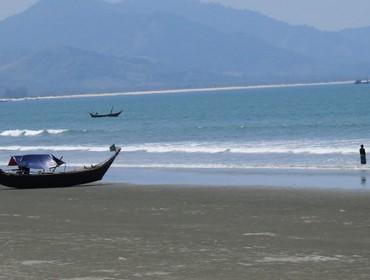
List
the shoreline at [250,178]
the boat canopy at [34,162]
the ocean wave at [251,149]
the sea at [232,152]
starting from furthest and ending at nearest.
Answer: the ocean wave at [251,149], the sea at [232,152], the boat canopy at [34,162], the shoreline at [250,178]

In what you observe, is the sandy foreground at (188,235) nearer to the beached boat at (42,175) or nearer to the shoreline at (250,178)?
the shoreline at (250,178)

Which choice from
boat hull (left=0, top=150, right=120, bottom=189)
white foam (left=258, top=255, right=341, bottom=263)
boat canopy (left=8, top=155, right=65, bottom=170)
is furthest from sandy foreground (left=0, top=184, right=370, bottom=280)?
boat canopy (left=8, top=155, right=65, bottom=170)

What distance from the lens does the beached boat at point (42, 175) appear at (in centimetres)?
3078

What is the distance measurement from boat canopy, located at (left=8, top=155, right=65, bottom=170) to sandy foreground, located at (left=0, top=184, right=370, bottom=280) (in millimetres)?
3404

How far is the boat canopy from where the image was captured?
31.3 metres

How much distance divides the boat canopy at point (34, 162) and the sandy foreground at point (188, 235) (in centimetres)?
340

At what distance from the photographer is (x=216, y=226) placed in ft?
65.3

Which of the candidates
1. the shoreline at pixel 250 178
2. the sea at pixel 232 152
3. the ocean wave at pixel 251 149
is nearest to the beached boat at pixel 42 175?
the shoreline at pixel 250 178

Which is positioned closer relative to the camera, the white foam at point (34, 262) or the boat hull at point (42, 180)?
the white foam at point (34, 262)

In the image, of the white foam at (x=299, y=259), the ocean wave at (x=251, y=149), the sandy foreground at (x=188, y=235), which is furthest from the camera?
the ocean wave at (x=251, y=149)

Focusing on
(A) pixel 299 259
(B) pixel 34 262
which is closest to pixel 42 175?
(B) pixel 34 262

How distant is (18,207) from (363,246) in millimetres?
10631

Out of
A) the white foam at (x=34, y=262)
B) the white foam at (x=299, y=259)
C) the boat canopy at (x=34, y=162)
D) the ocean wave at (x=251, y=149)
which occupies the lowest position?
the white foam at (x=299, y=259)

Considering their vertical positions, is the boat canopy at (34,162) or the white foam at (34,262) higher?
the boat canopy at (34,162)
